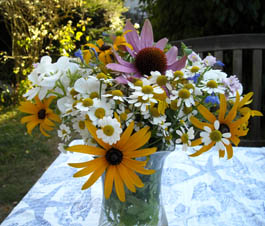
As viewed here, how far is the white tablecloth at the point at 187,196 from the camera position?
81cm

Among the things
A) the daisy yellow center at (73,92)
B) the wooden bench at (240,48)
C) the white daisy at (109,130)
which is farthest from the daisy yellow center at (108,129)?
the wooden bench at (240,48)

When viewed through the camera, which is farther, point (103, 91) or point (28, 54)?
point (28, 54)

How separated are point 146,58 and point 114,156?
7.3 inches

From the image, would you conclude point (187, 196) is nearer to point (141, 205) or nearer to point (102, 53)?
point (141, 205)

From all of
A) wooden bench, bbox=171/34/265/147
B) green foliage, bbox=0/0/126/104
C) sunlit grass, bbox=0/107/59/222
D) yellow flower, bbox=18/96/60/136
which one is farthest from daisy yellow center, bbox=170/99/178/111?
green foliage, bbox=0/0/126/104

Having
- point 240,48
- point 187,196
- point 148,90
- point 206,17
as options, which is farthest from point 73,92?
point 206,17

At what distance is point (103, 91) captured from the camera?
54cm

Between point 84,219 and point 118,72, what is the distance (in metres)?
0.44

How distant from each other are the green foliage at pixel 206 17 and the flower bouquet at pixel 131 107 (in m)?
1.76

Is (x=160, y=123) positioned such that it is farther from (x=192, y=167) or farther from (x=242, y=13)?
(x=242, y=13)

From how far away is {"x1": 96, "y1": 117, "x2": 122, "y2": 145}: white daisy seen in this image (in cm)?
45

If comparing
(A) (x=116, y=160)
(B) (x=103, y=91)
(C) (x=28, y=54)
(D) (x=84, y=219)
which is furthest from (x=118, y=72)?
(C) (x=28, y=54)

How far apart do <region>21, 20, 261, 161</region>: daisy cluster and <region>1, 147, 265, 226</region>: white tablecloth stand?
11.8 inches

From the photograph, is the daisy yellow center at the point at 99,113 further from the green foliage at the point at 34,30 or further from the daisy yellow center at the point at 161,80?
the green foliage at the point at 34,30
